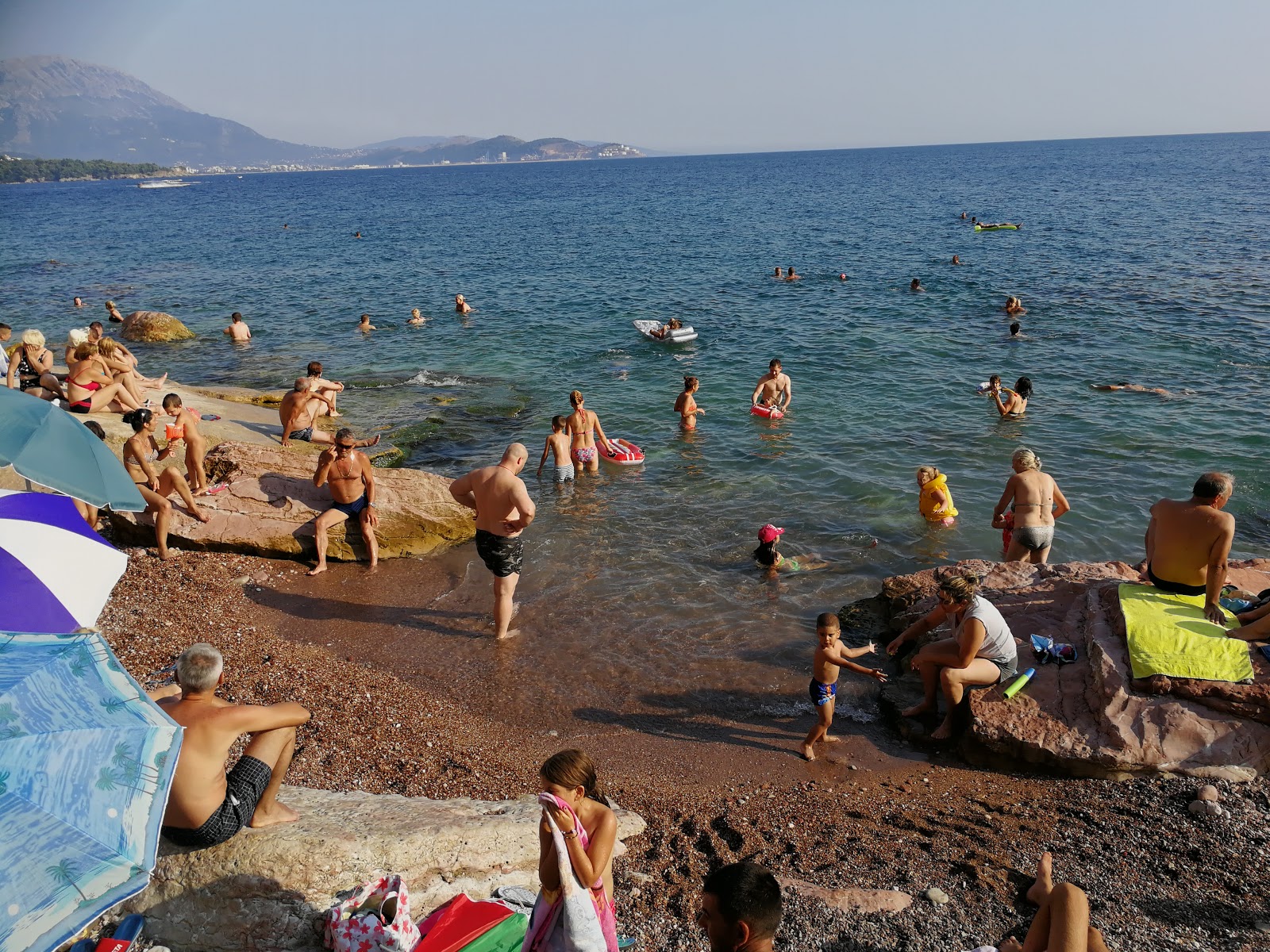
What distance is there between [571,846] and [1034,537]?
7765 mm

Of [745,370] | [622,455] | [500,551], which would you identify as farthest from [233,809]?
[745,370]

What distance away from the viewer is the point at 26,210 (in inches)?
3287

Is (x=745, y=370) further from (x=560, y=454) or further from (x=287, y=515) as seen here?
(x=287, y=515)

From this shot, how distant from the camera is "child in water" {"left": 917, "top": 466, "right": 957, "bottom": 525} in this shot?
38.0 ft

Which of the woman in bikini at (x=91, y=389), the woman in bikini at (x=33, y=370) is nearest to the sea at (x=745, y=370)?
the woman in bikini at (x=91, y=389)

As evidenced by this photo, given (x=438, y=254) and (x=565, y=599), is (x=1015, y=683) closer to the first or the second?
(x=565, y=599)

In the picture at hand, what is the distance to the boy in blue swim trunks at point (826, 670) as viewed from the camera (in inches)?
271

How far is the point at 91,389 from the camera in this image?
12.2 m

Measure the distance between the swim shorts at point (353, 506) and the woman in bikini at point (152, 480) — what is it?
5.53 ft

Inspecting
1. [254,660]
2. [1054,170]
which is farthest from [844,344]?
[1054,170]

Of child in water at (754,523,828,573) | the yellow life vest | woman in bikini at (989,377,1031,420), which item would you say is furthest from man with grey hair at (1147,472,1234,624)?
woman in bikini at (989,377,1031,420)

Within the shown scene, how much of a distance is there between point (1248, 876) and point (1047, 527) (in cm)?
497

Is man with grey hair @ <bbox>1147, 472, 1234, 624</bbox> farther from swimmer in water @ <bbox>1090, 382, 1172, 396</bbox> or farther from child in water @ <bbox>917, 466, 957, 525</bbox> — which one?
swimmer in water @ <bbox>1090, 382, 1172, 396</bbox>

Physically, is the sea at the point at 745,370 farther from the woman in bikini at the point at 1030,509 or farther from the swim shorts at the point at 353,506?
the swim shorts at the point at 353,506
